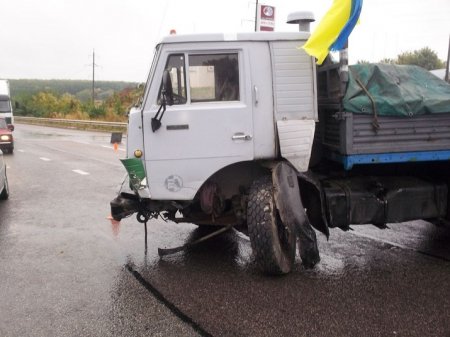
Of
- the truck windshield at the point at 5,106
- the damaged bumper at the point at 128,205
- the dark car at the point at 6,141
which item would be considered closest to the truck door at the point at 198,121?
the damaged bumper at the point at 128,205

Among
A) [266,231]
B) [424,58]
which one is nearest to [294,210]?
[266,231]

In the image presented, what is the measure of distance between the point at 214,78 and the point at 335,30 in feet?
4.15

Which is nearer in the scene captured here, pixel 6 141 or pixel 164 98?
pixel 164 98

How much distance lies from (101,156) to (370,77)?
39.5ft

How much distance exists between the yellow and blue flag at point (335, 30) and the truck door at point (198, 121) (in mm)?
690

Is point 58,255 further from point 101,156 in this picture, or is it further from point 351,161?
point 101,156

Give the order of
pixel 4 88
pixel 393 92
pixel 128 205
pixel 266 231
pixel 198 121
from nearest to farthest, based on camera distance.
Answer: pixel 266 231 → pixel 198 121 → pixel 393 92 → pixel 128 205 → pixel 4 88

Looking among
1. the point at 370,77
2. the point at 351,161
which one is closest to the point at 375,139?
the point at 351,161

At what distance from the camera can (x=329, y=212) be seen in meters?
4.83

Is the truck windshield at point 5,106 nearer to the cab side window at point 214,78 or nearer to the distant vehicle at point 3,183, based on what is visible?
the distant vehicle at point 3,183

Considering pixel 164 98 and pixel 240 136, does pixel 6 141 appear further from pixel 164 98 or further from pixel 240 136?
pixel 240 136

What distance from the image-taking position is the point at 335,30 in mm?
4555

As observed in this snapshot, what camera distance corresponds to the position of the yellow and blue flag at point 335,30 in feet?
14.7

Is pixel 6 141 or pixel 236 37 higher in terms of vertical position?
pixel 236 37
